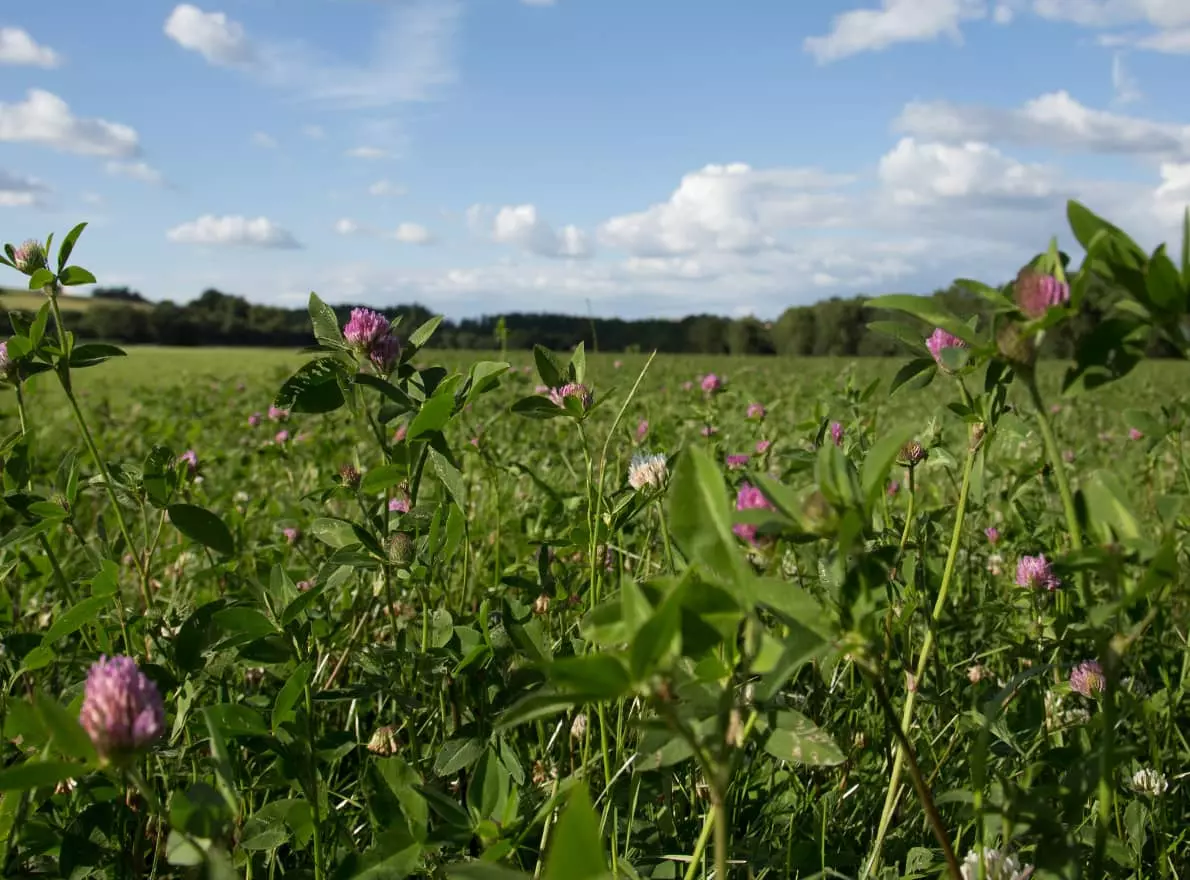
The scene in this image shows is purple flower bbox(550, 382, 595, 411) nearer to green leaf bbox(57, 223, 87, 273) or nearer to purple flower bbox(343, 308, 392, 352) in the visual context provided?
purple flower bbox(343, 308, 392, 352)

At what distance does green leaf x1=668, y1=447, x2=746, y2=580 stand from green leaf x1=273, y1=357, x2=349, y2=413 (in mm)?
463

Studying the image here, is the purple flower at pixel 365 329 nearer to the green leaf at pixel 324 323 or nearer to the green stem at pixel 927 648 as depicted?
the green leaf at pixel 324 323

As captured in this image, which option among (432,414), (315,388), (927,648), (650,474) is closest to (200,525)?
(315,388)

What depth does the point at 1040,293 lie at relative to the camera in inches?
22.5

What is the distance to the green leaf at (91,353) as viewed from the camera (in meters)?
1.09

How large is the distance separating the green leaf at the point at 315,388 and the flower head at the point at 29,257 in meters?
0.44

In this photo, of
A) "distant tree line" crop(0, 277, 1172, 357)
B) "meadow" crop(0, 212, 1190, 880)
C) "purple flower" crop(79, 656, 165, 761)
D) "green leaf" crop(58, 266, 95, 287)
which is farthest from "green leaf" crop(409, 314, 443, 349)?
"distant tree line" crop(0, 277, 1172, 357)

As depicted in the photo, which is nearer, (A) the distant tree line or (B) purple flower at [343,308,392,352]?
(B) purple flower at [343,308,392,352]

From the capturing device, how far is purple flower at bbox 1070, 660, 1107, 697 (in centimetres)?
103

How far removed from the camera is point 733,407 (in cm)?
375

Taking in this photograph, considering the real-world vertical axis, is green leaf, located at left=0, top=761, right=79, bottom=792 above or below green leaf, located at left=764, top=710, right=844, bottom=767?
above

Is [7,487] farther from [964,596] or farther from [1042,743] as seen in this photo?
[964,596]

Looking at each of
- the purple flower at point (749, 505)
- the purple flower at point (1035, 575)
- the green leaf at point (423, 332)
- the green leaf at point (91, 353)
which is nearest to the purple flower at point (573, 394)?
the green leaf at point (423, 332)

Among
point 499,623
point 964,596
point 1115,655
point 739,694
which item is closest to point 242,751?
point 499,623
